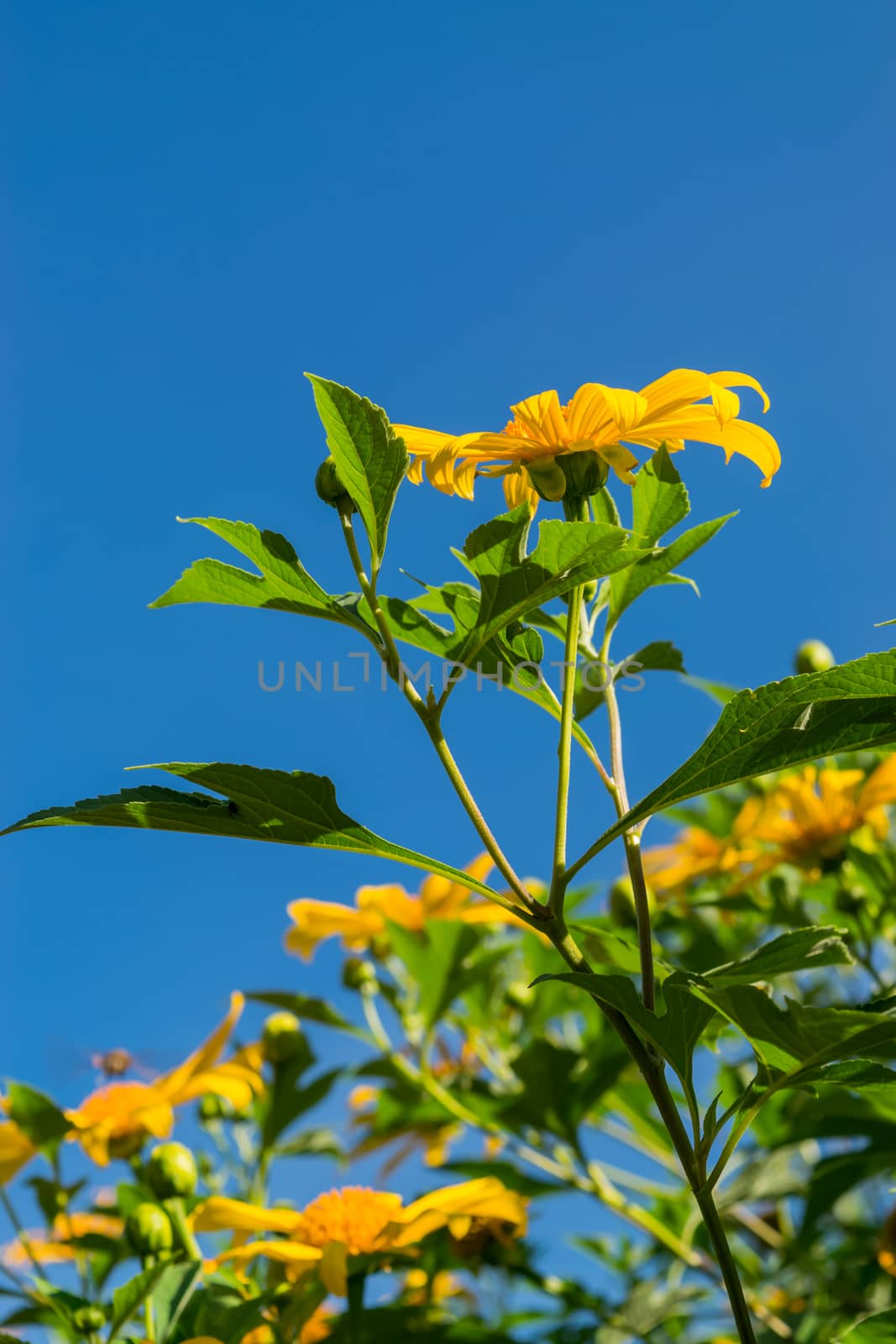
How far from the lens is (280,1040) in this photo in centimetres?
216

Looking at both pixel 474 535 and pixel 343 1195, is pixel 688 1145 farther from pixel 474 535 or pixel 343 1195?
pixel 343 1195

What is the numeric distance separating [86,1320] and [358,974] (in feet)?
3.88

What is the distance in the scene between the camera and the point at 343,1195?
1668mm

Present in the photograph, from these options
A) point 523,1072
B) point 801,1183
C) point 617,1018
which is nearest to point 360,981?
point 523,1072

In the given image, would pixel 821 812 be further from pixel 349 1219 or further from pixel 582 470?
pixel 582 470

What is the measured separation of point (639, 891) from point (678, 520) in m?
0.35

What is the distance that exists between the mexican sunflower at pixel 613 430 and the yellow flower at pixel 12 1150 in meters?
1.27

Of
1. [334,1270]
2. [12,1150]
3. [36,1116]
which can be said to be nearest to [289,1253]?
[334,1270]

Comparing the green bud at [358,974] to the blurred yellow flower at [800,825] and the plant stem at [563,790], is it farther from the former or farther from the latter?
the plant stem at [563,790]

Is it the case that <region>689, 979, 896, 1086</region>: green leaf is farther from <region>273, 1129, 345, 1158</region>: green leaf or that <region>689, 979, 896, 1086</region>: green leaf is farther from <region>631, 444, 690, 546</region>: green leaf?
<region>273, 1129, 345, 1158</region>: green leaf

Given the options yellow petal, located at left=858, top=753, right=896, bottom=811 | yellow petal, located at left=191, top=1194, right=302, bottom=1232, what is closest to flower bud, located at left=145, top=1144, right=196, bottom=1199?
yellow petal, located at left=191, top=1194, right=302, bottom=1232

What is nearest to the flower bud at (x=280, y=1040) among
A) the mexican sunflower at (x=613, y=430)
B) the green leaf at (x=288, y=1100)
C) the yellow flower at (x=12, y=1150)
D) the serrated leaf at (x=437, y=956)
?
the green leaf at (x=288, y=1100)

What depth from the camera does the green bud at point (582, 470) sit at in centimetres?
116

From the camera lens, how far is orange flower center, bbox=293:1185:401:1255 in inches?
62.4
